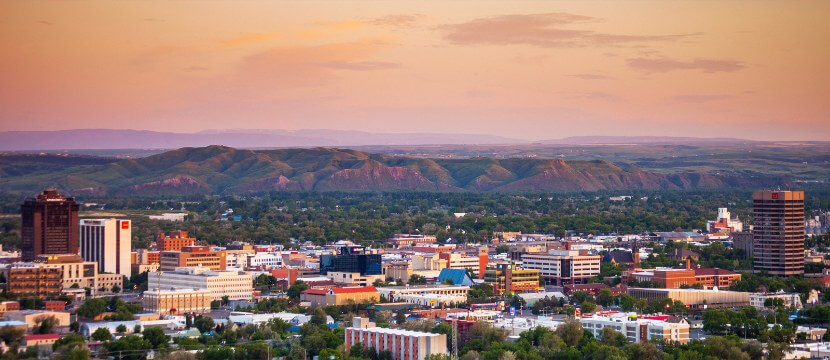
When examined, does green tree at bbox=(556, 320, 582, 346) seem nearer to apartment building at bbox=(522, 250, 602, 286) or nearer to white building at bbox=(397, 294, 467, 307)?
white building at bbox=(397, 294, 467, 307)

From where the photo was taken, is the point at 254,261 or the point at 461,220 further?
the point at 461,220

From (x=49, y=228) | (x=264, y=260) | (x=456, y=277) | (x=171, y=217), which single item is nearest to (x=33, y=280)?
(x=49, y=228)

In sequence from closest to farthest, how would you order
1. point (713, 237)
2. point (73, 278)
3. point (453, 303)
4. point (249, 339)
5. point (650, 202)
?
point (249, 339) → point (453, 303) → point (73, 278) → point (713, 237) → point (650, 202)

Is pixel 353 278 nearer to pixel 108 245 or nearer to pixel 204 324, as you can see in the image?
pixel 108 245

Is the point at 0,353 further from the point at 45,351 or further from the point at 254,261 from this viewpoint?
the point at 254,261

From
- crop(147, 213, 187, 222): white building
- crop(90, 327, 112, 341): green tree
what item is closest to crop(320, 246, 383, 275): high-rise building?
crop(90, 327, 112, 341): green tree

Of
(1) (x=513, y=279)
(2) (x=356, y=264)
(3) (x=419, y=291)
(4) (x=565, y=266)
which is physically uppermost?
(2) (x=356, y=264)

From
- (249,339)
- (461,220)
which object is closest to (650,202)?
(461,220)
